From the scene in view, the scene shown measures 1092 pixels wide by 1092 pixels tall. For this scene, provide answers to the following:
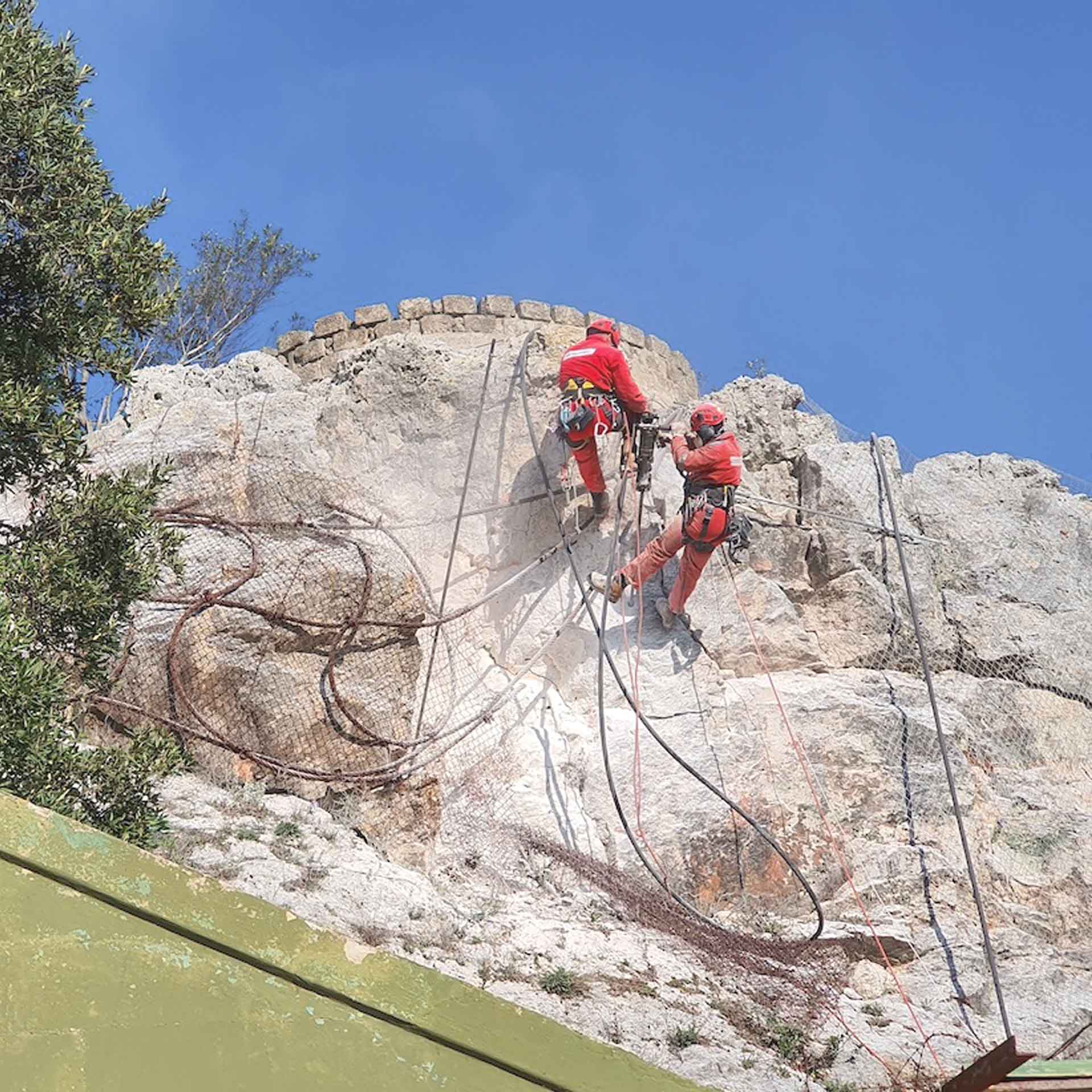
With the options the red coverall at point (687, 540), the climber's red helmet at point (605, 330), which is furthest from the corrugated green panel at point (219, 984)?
the climber's red helmet at point (605, 330)

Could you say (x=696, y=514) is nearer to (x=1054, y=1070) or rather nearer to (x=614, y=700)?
(x=614, y=700)

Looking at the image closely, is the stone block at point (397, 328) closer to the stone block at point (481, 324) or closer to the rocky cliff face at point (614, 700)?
the rocky cliff face at point (614, 700)

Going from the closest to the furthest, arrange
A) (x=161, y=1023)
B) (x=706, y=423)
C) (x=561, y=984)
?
(x=161, y=1023)
(x=561, y=984)
(x=706, y=423)

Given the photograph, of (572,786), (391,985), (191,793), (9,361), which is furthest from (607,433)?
(391,985)

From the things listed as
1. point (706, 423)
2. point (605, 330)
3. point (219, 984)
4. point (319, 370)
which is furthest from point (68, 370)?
point (319, 370)

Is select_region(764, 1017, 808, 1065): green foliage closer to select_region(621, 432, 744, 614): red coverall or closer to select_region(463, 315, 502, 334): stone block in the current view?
select_region(621, 432, 744, 614): red coverall

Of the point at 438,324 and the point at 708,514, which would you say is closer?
the point at 708,514

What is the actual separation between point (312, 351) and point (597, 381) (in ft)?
12.4

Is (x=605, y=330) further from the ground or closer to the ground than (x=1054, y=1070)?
further from the ground

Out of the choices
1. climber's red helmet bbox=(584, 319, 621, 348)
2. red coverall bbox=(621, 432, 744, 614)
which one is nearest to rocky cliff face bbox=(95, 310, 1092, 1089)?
red coverall bbox=(621, 432, 744, 614)

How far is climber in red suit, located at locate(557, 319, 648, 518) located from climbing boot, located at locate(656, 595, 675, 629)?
1.14 metres

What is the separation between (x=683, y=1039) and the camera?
22.9 ft

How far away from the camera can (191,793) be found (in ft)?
29.0

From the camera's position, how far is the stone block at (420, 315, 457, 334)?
13.5 meters
